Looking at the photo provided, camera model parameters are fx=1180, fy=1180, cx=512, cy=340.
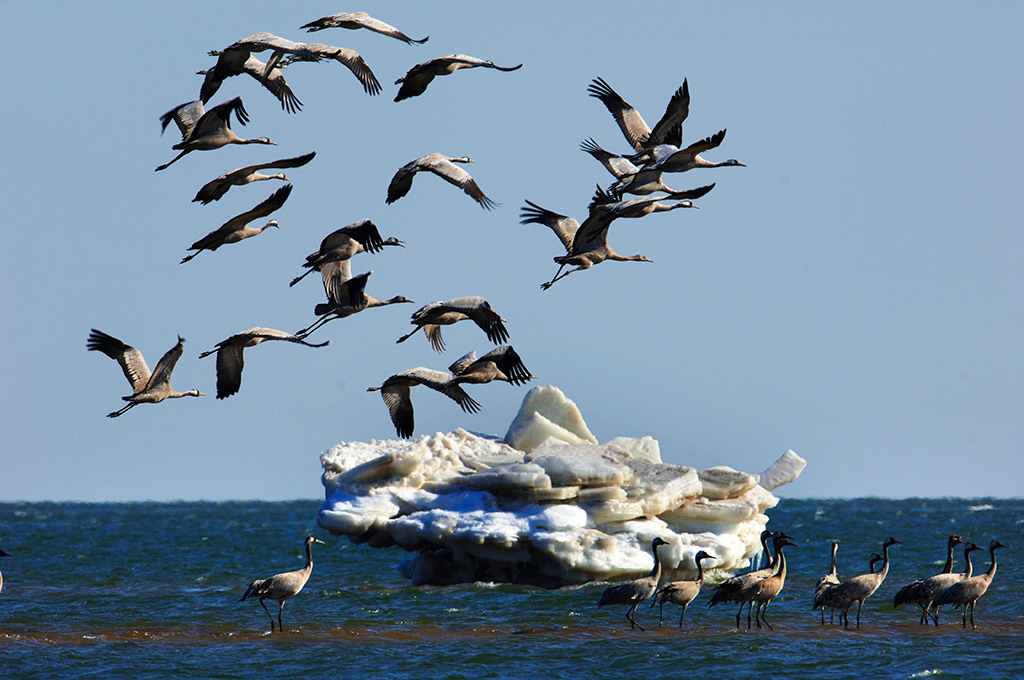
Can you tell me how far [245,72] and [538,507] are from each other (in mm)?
9514

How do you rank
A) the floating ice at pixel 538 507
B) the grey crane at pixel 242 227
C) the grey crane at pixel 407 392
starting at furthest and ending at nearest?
the floating ice at pixel 538 507
the grey crane at pixel 407 392
the grey crane at pixel 242 227

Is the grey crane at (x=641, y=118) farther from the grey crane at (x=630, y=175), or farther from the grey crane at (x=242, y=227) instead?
the grey crane at (x=242, y=227)

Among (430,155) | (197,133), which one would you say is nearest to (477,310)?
(430,155)

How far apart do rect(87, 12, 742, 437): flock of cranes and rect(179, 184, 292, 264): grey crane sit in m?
0.02

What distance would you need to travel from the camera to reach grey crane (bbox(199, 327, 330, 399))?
17484 millimetres

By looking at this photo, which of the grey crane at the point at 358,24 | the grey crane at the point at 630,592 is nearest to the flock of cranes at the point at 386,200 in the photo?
the grey crane at the point at 358,24

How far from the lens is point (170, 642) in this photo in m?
21.1

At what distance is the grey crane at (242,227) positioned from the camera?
16.1m

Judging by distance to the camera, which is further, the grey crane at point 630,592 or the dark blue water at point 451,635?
the grey crane at point 630,592

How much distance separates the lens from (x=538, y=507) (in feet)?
72.8

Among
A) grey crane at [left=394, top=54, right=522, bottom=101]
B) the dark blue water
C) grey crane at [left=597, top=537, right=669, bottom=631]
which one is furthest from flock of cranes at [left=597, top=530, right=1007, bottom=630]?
grey crane at [left=394, top=54, right=522, bottom=101]

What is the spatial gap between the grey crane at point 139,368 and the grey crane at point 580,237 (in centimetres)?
604

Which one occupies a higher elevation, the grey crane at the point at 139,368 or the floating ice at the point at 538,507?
the grey crane at the point at 139,368

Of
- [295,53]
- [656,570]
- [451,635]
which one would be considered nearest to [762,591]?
[656,570]
